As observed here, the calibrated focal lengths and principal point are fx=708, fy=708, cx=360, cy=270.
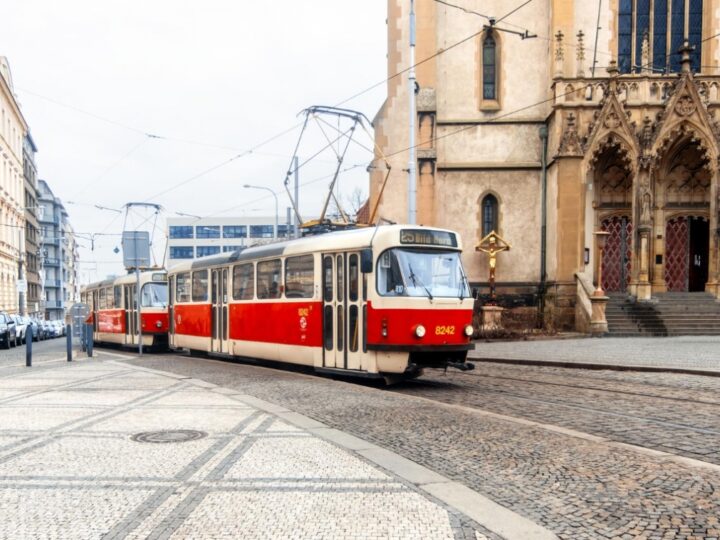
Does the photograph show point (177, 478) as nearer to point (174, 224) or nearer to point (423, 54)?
point (423, 54)

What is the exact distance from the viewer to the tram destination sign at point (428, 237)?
12.1 m

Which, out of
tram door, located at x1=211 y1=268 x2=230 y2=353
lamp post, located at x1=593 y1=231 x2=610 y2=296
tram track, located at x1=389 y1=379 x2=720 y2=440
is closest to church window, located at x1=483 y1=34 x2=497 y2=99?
lamp post, located at x1=593 y1=231 x2=610 y2=296

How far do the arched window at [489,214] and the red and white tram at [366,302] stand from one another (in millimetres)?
15299

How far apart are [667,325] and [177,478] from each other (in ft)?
71.4

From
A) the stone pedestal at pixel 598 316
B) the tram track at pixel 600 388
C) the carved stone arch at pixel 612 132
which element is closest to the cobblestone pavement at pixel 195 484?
the tram track at pixel 600 388

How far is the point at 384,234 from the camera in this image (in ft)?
39.5

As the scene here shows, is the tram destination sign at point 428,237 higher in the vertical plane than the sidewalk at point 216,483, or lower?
higher

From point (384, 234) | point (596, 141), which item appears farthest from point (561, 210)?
point (384, 234)

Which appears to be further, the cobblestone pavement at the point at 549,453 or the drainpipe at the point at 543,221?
the drainpipe at the point at 543,221

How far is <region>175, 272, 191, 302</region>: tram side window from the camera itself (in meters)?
20.2

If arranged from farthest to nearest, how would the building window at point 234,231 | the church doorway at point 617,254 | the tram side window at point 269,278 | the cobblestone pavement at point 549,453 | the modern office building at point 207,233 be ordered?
1. the building window at point 234,231
2. the modern office building at point 207,233
3. the church doorway at point 617,254
4. the tram side window at point 269,278
5. the cobblestone pavement at point 549,453

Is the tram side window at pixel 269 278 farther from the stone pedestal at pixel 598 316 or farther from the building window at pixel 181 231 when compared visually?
the building window at pixel 181 231

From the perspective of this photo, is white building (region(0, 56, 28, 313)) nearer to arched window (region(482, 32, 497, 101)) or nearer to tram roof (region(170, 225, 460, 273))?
arched window (region(482, 32, 497, 101))

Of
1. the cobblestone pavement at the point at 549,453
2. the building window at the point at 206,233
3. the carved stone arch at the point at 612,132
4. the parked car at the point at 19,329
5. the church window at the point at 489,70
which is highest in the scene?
the church window at the point at 489,70
